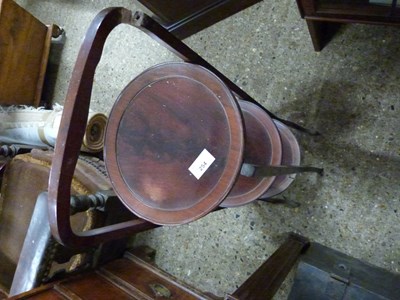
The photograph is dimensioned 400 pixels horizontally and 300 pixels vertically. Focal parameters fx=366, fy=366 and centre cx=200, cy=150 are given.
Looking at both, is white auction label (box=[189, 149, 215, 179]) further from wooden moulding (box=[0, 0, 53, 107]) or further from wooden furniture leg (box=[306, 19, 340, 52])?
wooden moulding (box=[0, 0, 53, 107])

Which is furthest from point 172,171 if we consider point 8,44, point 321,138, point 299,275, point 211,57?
point 8,44

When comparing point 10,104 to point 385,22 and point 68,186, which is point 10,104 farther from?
point 385,22

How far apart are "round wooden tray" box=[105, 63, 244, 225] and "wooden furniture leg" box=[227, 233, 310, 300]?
29 centimetres

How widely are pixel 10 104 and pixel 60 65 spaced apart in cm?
53

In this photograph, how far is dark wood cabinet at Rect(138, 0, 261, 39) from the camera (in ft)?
6.25

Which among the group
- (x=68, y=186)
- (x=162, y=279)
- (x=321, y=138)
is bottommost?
(x=162, y=279)

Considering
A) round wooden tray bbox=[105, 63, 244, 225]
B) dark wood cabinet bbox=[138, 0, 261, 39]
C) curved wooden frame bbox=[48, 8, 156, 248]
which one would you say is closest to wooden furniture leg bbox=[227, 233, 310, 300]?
round wooden tray bbox=[105, 63, 244, 225]

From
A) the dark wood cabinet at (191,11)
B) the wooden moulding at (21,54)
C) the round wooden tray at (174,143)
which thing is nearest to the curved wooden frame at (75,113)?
the round wooden tray at (174,143)

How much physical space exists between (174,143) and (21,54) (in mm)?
2030

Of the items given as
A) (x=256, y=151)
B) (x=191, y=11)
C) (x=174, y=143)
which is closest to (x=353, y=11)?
(x=256, y=151)

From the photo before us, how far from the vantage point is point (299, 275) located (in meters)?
1.39

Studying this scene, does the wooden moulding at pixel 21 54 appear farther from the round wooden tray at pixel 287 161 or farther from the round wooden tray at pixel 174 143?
the round wooden tray at pixel 287 161

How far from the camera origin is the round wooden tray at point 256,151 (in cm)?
133

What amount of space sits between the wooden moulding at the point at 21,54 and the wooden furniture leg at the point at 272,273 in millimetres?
2094
